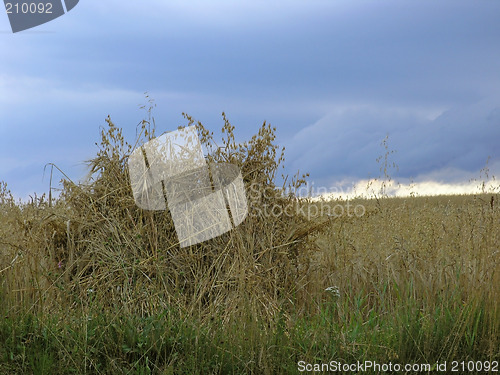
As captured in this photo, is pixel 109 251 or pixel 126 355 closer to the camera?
pixel 126 355

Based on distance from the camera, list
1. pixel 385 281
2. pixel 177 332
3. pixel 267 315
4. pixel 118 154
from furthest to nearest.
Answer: pixel 385 281 < pixel 118 154 < pixel 267 315 < pixel 177 332

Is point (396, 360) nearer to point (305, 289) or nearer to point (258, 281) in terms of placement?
point (258, 281)

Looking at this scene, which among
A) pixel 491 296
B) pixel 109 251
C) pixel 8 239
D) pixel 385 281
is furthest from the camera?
pixel 8 239

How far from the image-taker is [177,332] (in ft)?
10.8

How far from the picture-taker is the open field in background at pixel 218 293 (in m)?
3.17

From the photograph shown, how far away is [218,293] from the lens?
402 cm

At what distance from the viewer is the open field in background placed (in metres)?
3.17

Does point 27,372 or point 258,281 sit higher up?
point 258,281

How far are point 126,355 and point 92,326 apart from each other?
335mm

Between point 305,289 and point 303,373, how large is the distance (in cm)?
164

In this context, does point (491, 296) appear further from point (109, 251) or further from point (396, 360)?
point (109, 251)

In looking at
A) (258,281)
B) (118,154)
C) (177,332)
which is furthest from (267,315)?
(118,154)

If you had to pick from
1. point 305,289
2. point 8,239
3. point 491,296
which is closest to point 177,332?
point 305,289

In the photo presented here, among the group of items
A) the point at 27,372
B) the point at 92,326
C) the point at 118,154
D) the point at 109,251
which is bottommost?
the point at 27,372
